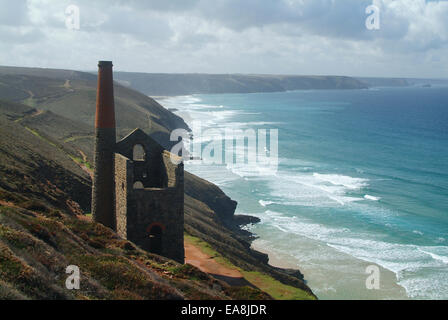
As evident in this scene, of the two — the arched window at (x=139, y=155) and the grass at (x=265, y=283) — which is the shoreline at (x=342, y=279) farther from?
the arched window at (x=139, y=155)

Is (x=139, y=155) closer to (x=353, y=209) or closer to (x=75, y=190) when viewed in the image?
(x=75, y=190)

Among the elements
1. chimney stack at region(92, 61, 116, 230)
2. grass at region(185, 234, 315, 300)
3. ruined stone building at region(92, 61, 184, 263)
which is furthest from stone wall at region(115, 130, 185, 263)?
grass at region(185, 234, 315, 300)

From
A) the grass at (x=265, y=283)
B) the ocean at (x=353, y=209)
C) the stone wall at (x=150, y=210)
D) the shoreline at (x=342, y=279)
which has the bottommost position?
the shoreline at (x=342, y=279)

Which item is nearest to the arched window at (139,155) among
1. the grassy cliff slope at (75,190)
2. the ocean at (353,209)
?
the grassy cliff slope at (75,190)

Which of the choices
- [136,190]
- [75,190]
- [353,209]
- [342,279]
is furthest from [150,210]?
[353,209]
